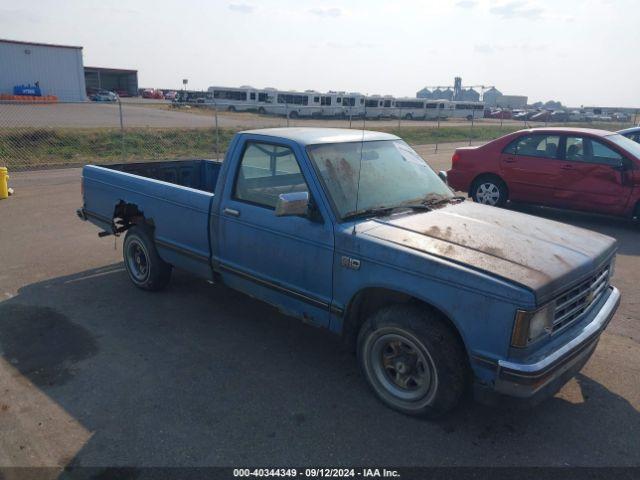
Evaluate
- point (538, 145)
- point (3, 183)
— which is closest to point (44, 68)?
point (3, 183)

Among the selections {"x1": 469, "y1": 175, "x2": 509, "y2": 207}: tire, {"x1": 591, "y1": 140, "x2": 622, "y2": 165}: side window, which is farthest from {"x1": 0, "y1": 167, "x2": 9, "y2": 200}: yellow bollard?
{"x1": 591, "y1": 140, "x2": 622, "y2": 165}: side window

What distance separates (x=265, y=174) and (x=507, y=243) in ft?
7.18

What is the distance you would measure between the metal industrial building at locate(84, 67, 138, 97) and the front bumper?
7737 cm

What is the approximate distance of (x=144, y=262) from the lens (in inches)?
224

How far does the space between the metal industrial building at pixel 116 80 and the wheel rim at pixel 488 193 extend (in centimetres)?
7172

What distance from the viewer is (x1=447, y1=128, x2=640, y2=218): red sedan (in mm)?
8602

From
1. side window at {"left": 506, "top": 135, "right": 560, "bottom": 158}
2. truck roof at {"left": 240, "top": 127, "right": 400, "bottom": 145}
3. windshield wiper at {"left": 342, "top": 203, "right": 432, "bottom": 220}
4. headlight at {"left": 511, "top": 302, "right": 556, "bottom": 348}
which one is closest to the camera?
headlight at {"left": 511, "top": 302, "right": 556, "bottom": 348}

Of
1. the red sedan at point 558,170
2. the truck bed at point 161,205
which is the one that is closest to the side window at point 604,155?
the red sedan at point 558,170

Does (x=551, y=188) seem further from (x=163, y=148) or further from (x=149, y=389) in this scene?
(x=163, y=148)

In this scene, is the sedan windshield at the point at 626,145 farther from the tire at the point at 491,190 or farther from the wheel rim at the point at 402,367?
the wheel rim at the point at 402,367

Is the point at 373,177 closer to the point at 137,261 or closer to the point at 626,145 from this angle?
the point at 137,261

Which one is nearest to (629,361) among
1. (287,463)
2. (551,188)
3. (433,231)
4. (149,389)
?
(433,231)

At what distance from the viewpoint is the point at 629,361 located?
171 inches

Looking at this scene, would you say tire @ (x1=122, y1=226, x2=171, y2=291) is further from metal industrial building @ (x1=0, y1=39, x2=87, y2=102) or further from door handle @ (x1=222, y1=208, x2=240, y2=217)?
metal industrial building @ (x1=0, y1=39, x2=87, y2=102)
